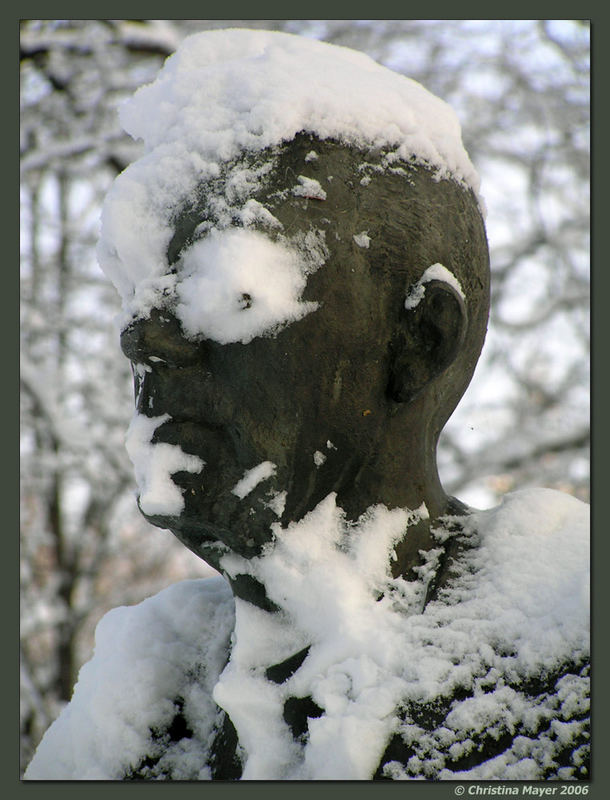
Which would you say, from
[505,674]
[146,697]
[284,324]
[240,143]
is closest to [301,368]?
[284,324]

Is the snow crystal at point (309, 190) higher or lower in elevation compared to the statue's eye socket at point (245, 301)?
higher

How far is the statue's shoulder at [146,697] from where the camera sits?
4.97 ft

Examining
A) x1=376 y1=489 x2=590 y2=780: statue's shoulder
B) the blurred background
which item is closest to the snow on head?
x1=376 y1=489 x2=590 y2=780: statue's shoulder

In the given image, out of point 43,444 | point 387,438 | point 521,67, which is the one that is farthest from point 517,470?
point 387,438

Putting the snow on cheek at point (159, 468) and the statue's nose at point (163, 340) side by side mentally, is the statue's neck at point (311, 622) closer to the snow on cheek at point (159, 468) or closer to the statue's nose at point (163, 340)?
the snow on cheek at point (159, 468)

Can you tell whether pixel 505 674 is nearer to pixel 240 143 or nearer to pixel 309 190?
pixel 309 190

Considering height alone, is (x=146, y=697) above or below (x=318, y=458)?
below

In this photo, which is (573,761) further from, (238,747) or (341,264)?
(341,264)

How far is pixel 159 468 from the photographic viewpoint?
1361 mm

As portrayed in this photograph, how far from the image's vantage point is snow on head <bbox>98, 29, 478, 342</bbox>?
1.33 m

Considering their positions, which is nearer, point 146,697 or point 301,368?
point 301,368

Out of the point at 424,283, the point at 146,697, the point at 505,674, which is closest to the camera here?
the point at 505,674

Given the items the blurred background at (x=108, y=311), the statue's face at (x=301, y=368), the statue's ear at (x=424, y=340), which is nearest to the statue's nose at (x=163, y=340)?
the statue's face at (x=301, y=368)

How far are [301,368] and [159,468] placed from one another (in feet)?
0.88
